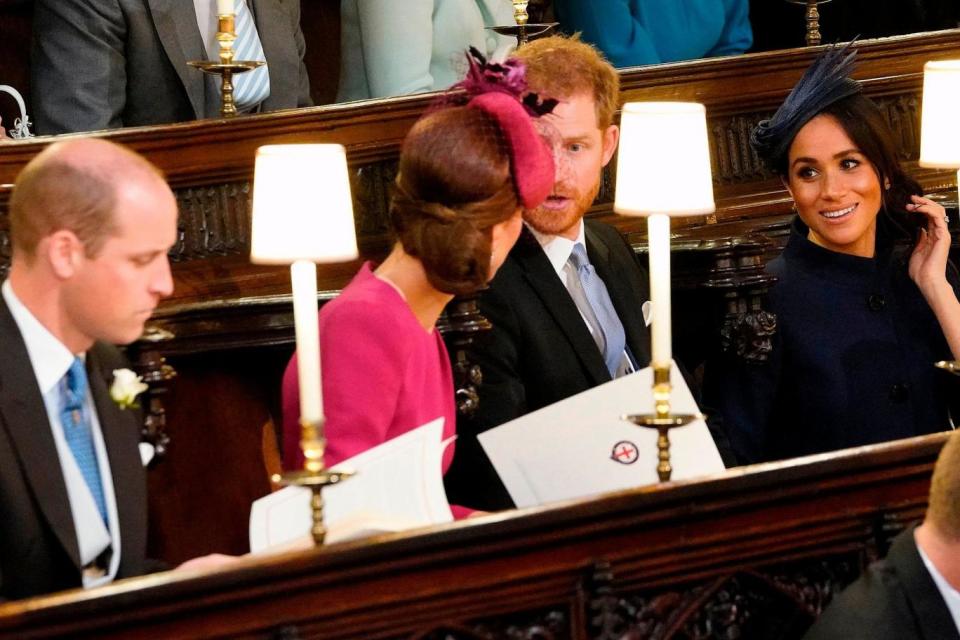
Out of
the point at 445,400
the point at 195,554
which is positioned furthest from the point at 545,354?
the point at 195,554

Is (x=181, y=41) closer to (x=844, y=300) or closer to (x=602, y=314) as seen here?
(x=602, y=314)

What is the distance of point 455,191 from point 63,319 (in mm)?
701

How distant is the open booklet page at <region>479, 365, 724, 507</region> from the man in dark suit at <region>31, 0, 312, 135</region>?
2.08 m

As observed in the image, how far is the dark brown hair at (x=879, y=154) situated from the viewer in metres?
3.78

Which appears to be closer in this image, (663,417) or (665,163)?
(663,417)

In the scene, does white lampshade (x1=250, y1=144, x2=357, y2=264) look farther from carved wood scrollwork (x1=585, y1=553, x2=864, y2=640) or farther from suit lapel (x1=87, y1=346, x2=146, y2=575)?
carved wood scrollwork (x1=585, y1=553, x2=864, y2=640)

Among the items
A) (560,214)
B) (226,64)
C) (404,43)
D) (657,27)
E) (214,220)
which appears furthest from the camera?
(657,27)

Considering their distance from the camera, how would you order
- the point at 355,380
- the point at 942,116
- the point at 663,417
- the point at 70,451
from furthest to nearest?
the point at 942,116
the point at 355,380
the point at 663,417
the point at 70,451

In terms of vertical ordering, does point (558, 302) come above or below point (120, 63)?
below

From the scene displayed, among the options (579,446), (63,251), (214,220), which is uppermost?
(63,251)

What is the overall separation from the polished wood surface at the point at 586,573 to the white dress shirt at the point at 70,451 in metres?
0.40

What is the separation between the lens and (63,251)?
229 centimetres

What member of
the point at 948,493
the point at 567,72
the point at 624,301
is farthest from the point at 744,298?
the point at 948,493

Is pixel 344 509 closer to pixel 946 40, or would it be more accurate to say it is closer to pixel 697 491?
pixel 697 491
